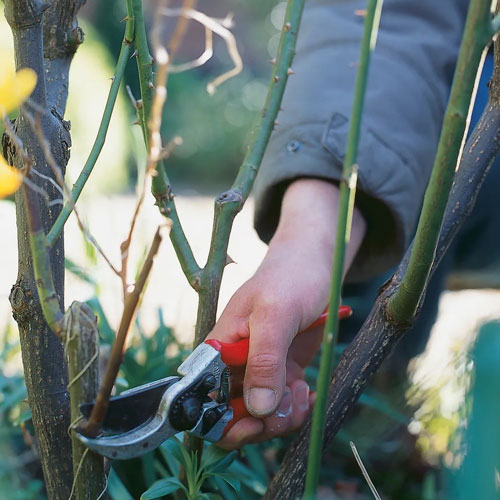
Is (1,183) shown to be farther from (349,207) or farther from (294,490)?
(294,490)

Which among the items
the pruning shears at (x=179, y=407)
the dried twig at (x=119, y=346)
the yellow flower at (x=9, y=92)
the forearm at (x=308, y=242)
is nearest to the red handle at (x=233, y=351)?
the pruning shears at (x=179, y=407)

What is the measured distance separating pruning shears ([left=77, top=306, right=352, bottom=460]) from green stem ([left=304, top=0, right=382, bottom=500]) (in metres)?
0.20

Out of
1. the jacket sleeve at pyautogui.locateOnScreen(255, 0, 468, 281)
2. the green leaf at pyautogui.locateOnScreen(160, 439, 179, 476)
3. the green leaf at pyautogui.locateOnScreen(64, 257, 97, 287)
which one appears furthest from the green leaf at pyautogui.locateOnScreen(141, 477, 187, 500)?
the green leaf at pyautogui.locateOnScreen(64, 257, 97, 287)

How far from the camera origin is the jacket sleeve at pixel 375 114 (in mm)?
1218

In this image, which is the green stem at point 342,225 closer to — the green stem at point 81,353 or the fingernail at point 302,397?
the green stem at point 81,353

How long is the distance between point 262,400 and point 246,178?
0.28m

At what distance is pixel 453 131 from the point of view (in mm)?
556

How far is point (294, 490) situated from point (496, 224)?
A: 4.00 feet

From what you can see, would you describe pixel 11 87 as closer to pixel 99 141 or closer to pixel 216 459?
pixel 99 141

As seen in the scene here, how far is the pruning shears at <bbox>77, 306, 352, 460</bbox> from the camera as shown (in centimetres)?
67

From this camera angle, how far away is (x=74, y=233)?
6.77 ft

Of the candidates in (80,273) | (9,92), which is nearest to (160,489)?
(9,92)

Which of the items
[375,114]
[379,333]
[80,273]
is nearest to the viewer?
Result: [379,333]

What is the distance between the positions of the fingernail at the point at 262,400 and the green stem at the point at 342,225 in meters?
0.28
